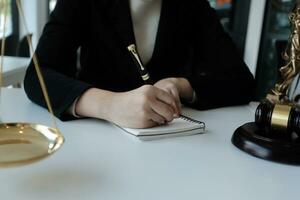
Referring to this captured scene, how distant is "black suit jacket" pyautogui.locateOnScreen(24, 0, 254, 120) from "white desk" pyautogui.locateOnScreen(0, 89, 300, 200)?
234 millimetres

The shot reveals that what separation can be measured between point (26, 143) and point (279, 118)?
0.40m

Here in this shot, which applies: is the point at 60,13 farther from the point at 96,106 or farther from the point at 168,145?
the point at 168,145

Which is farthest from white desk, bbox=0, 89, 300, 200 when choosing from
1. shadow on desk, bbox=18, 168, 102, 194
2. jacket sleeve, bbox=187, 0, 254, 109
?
jacket sleeve, bbox=187, 0, 254, 109

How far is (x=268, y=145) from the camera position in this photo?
69 cm

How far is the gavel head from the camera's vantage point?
694 mm

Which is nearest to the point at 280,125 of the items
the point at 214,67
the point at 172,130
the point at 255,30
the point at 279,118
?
the point at 279,118

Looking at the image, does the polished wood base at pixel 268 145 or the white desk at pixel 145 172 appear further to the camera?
the polished wood base at pixel 268 145

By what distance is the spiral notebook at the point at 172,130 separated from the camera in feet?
2.45

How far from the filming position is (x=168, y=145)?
0.72 metres

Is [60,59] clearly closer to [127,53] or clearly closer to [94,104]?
[127,53]

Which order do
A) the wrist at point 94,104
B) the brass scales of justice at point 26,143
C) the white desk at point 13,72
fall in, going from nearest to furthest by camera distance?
1. the brass scales of justice at point 26,143
2. the wrist at point 94,104
3. the white desk at point 13,72

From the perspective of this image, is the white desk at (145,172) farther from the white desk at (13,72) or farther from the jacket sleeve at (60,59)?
the white desk at (13,72)

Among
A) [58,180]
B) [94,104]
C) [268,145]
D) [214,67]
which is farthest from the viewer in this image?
[214,67]

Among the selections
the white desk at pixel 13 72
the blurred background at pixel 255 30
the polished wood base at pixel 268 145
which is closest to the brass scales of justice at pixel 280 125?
the polished wood base at pixel 268 145
